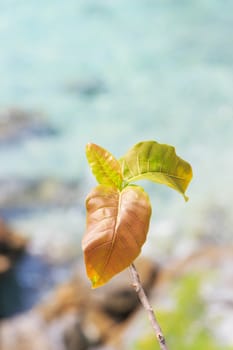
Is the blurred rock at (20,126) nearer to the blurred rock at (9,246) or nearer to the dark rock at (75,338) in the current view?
the blurred rock at (9,246)

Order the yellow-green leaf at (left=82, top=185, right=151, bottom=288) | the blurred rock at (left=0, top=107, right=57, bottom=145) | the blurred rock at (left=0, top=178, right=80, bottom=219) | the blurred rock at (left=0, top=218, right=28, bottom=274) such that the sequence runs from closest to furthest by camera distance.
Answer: the yellow-green leaf at (left=82, top=185, right=151, bottom=288)
the blurred rock at (left=0, top=218, right=28, bottom=274)
the blurred rock at (left=0, top=178, right=80, bottom=219)
the blurred rock at (left=0, top=107, right=57, bottom=145)

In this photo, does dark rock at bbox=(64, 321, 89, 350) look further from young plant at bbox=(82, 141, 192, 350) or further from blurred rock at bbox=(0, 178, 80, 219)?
young plant at bbox=(82, 141, 192, 350)

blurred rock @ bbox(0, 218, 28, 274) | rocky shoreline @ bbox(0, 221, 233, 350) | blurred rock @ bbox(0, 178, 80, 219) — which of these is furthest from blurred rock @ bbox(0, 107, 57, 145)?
rocky shoreline @ bbox(0, 221, 233, 350)

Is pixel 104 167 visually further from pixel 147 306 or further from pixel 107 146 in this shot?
pixel 107 146

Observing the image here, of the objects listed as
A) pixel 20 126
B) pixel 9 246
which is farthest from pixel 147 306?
pixel 20 126

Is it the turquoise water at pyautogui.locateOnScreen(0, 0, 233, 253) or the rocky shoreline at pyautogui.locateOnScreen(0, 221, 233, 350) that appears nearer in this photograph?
the rocky shoreline at pyautogui.locateOnScreen(0, 221, 233, 350)

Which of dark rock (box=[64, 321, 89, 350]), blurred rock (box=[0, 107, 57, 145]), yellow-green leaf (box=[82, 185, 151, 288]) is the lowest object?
yellow-green leaf (box=[82, 185, 151, 288])

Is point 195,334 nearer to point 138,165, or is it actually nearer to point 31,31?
point 138,165
